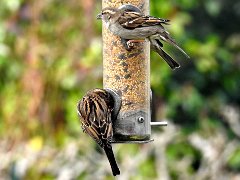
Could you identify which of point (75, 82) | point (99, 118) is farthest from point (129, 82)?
point (75, 82)

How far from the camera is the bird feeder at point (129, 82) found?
6.87 m

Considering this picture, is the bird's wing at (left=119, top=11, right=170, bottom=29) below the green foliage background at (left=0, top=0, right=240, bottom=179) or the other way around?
the other way around

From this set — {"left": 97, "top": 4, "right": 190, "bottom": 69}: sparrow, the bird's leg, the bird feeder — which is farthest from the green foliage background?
{"left": 97, "top": 4, "right": 190, "bottom": 69}: sparrow

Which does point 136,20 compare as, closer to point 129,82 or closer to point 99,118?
point 129,82

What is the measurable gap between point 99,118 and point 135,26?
62 cm

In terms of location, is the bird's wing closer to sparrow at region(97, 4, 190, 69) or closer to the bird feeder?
sparrow at region(97, 4, 190, 69)

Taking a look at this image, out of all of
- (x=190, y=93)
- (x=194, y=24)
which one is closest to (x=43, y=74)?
(x=190, y=93)

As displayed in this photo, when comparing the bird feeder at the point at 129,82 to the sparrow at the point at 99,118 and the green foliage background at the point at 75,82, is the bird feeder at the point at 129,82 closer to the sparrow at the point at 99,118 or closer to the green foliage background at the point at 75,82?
the sparrow at the point at 99,118

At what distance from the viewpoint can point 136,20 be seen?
6.62 m

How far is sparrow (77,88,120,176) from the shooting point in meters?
6.46

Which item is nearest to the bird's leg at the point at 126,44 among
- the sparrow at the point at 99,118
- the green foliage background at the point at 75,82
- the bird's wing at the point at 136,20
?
the bird's wing at the point at 136,20

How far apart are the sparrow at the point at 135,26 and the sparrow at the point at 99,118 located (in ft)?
1.34

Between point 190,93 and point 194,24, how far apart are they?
4.43 feet

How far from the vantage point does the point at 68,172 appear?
28.3 ft
